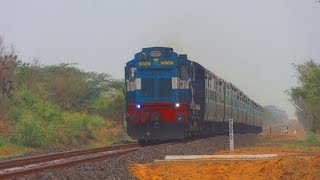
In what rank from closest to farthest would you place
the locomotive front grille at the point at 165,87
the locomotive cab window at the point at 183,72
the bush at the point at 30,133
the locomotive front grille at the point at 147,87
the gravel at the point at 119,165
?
the gravel at the point at 119,165
the locomotive front grille at the point at 165,87
the locomotive front grille at the point at 147,87
the locomotive cab window at the point at 183,72
the bush at the point at 30,133

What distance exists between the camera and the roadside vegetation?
26562mm

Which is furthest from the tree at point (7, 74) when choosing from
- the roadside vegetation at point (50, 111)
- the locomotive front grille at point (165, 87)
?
the locomotive front grille at point (165, 87)

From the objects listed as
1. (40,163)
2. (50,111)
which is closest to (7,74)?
(50,111)

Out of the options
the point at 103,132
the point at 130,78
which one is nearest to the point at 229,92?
the point at 103,132

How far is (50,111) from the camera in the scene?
31812 mm

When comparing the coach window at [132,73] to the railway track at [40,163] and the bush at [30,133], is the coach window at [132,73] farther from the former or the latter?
the bush at [30,133]

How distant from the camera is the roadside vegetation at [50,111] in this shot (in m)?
26.6

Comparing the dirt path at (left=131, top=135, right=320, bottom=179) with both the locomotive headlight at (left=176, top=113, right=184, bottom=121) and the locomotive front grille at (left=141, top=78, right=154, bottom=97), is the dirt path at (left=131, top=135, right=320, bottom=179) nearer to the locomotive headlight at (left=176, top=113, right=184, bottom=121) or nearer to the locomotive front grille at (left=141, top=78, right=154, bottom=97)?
the locomotive headlight at (left=176, top=113, right=184, bottom=121)

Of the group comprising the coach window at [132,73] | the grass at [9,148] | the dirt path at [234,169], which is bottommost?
the dirt path at [234,169]

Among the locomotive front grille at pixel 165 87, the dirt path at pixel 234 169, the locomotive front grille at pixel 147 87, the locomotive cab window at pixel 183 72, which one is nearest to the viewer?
the dirt path at pixel 234 169

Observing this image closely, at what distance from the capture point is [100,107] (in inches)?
2040

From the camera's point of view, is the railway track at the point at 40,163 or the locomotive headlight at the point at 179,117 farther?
the locomotive headlight at the point at 179,117

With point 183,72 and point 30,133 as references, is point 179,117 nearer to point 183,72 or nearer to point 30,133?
point 183,72

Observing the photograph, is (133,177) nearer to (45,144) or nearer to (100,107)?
(45,144)
